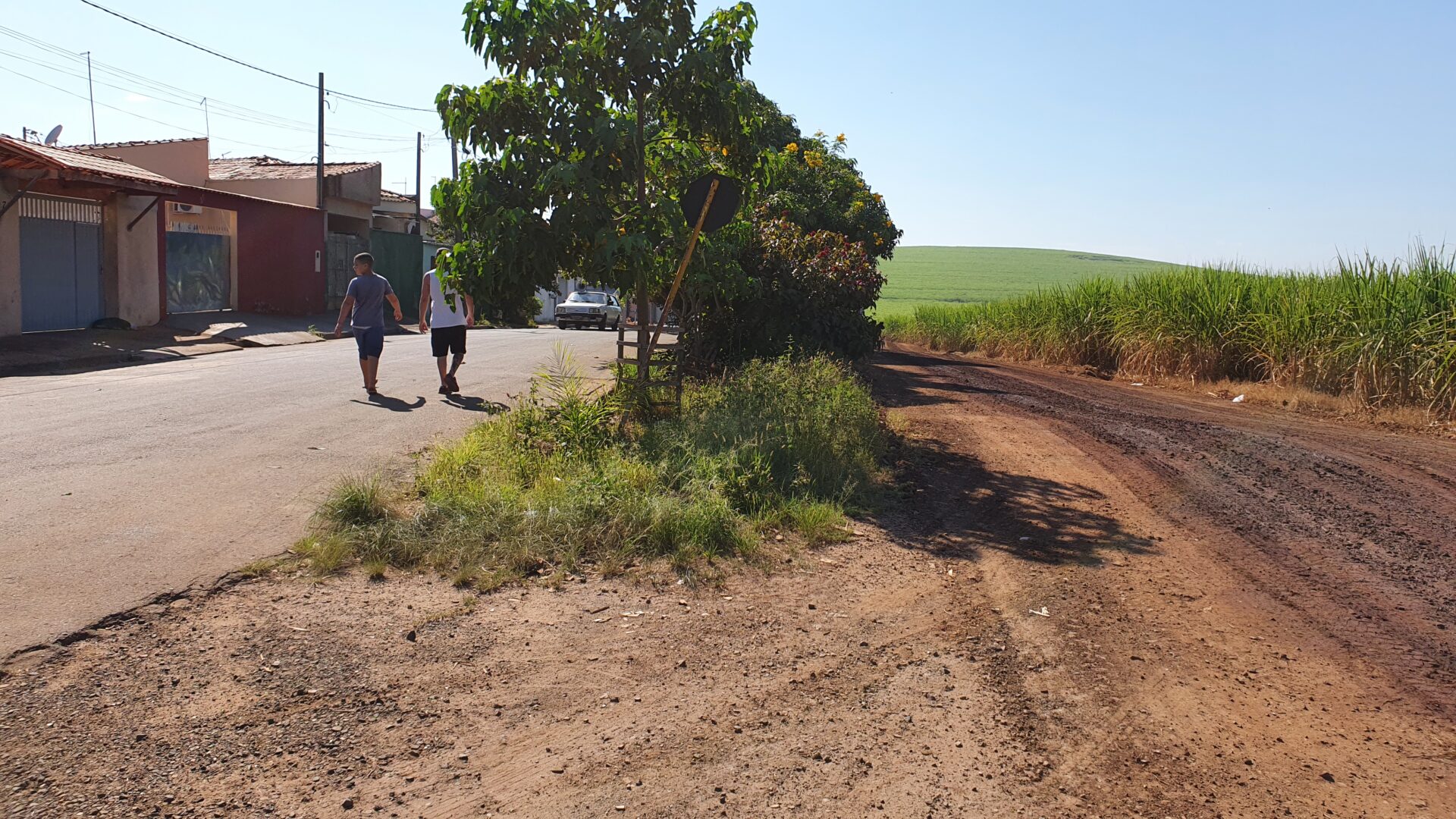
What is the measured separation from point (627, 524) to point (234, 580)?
2025 millimetres

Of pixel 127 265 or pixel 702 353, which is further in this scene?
pixel 127 265

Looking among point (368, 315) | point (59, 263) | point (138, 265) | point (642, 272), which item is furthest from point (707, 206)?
point (138, 265)

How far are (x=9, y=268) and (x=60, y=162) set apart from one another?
6.87 ft

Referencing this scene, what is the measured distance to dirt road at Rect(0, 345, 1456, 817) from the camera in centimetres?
340

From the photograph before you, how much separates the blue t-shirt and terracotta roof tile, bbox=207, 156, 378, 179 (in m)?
22.0

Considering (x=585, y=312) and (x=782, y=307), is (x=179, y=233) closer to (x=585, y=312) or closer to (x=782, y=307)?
(x=585, y=312)

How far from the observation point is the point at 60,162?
54.0 feet

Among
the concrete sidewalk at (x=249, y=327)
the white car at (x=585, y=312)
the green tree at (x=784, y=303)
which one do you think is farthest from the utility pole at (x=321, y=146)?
the green tree at (x=784, y=303)

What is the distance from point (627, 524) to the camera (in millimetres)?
6113

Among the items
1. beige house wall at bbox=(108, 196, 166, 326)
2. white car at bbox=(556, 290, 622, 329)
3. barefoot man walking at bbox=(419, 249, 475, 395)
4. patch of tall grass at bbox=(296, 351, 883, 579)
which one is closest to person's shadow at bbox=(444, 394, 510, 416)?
barefoot man walking at bbox=(419, 249, 475, 395)

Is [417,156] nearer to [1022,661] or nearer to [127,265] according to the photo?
[127,265]

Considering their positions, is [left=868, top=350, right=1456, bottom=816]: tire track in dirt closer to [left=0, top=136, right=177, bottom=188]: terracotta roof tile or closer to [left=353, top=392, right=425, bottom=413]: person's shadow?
[left=353, top=392, right=425, bottom=413]: person's shadow

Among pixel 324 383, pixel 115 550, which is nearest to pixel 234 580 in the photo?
pixel 115 550

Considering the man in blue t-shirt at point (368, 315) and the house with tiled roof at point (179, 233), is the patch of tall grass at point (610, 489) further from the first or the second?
the house with tiled roof at point (179, 233)
